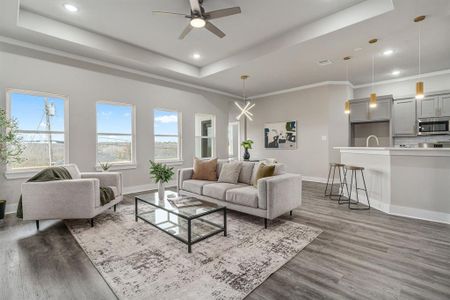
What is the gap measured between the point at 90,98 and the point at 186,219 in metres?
3.81

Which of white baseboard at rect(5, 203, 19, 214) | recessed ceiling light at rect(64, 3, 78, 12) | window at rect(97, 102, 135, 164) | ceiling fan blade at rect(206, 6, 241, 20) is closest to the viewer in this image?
ceiling fan blade at rect(206, 6, 241, 20)

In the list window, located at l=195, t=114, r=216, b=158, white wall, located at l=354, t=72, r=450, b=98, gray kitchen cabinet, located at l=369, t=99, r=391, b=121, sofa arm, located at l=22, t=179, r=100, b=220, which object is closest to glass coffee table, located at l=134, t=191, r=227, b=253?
sofa arm, located at l=22, t=179, r=100, b=220

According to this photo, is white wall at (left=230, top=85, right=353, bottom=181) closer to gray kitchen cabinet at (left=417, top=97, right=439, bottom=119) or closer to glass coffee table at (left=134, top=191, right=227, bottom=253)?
gray kitchen cabinet at (left=417, top=97, right=439, bottom=119)

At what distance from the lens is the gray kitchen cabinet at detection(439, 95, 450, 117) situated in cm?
527

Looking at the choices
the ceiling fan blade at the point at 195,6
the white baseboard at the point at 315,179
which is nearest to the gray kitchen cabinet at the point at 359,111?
the white baseboard at the point at 315,179

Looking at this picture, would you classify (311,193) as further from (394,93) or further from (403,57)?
(394,93)

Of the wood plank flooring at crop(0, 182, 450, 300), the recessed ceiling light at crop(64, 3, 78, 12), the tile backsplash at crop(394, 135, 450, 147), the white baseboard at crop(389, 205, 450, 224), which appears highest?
the recessed ceiling light at crop(64, 3, 78, 12)

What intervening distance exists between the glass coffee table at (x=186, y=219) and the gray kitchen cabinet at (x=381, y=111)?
17.7ft

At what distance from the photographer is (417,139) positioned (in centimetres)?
580

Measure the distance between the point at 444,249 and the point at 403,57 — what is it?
416 centimetres

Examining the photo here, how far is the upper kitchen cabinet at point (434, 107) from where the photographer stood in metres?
5.29

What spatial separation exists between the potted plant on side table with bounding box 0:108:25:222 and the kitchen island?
618cm

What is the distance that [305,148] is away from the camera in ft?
22.4

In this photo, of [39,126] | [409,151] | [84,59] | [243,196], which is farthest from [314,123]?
[39,126]
